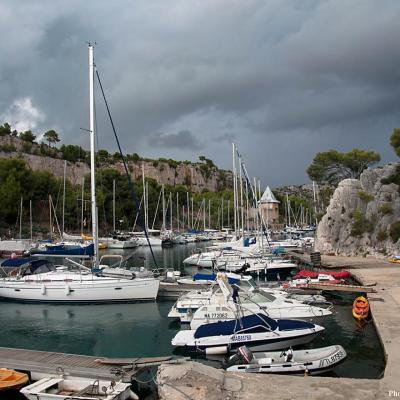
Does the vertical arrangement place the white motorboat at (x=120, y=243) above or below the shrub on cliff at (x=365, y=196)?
below

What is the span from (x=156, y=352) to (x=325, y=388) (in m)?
7.55

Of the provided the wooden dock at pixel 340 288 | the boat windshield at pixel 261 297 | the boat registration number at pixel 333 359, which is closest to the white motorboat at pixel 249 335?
the boat registration number at pixel 333 359

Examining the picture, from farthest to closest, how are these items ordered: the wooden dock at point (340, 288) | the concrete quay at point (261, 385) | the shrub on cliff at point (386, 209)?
the shrub on cliff at point (386, 209) < the wooden dock at point (340, 288) < the concrete quay at point (261, 385)

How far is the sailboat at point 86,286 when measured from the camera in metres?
24.2

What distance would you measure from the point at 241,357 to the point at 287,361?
4.63 ft

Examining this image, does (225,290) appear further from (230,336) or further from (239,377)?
(239,377)

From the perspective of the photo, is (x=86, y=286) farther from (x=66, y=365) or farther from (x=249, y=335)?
(x=249, y=335)

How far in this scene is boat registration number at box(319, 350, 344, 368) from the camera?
1365 cm

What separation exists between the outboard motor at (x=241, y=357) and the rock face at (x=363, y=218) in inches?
1356

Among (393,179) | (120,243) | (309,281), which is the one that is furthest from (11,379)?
(120,243)

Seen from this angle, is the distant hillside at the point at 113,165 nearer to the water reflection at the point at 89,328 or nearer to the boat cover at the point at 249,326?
the water reflection at the point at 89,328

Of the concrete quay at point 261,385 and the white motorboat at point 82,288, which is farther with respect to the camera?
the white motorboat at point 82,288

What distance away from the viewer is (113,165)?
128250 mm

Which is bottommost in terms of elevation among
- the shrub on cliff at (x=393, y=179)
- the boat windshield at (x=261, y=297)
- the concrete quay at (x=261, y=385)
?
the concrete quay at (x=261, y=385)
